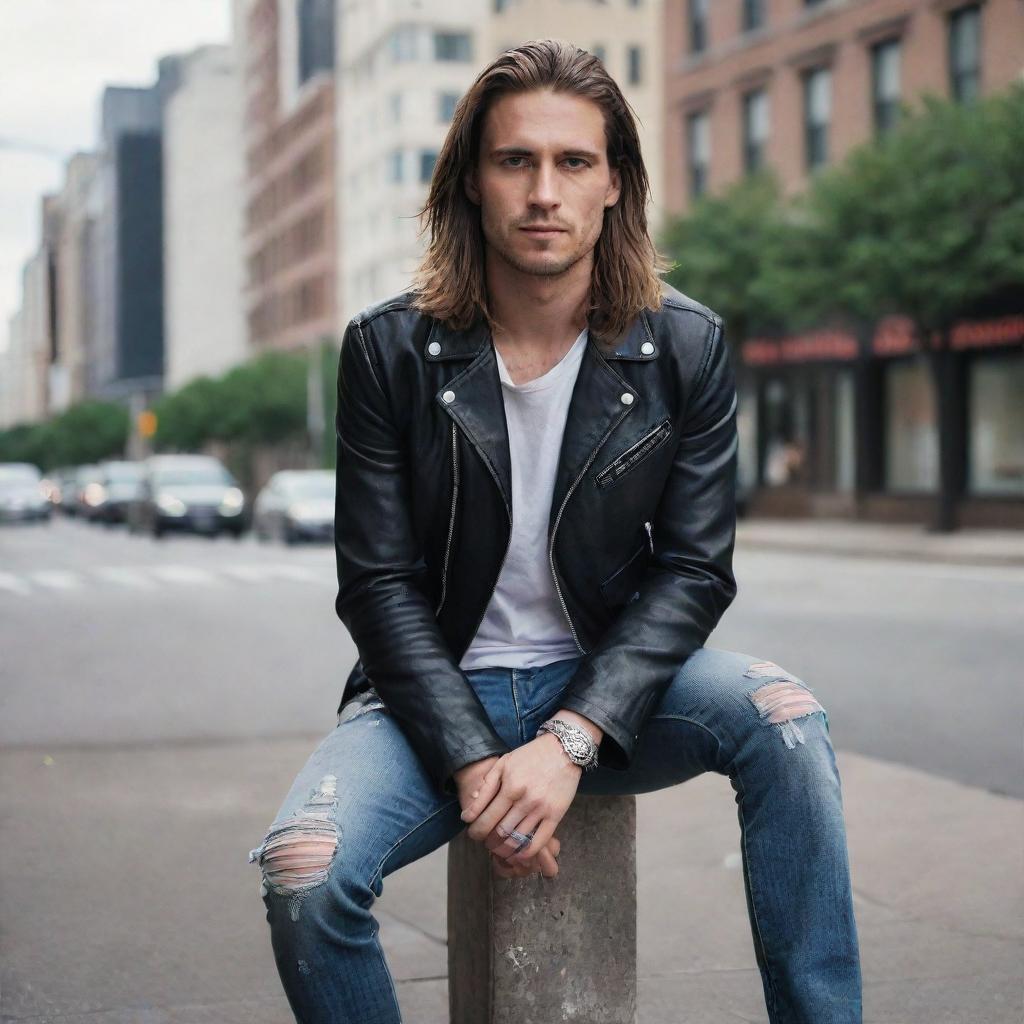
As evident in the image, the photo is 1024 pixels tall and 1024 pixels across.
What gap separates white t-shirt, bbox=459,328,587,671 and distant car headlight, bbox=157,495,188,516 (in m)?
34.0

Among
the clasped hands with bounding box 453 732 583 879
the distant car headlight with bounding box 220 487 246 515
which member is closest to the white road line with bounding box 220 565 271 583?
the distant car headlight with bounding box 220 487 246 515

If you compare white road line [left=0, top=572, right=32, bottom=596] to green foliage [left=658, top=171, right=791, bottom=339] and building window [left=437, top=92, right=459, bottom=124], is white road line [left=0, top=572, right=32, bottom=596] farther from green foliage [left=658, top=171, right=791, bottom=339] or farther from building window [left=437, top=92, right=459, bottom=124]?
building window [left=437, top=92, right=459, bottom=124]

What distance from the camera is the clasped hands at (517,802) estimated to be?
2.85 metres

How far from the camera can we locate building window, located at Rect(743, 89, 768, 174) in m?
37.5

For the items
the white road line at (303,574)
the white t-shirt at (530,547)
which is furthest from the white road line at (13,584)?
the white t-shirt at (530,547)

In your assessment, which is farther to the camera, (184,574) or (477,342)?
(184,574)

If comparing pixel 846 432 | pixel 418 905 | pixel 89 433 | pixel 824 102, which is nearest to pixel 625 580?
pixel 418 905

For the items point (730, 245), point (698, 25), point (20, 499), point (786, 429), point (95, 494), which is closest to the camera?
point (730, 245)

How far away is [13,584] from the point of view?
20484 mm

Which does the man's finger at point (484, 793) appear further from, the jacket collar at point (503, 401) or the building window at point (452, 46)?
the building window at point (452, 46)

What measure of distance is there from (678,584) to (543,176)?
2.53 feet

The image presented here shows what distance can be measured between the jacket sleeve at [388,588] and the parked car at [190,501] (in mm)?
33947

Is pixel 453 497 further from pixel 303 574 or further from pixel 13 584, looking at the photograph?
pixel 303 574

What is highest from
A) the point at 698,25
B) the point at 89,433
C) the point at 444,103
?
the point at 444,103
